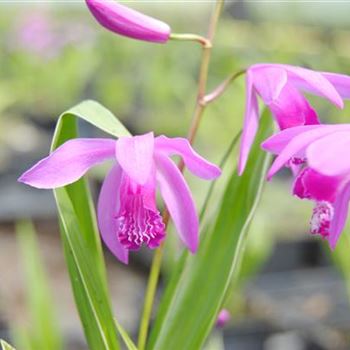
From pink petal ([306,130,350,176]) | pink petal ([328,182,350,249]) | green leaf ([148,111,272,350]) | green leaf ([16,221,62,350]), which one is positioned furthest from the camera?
green leaf ([16,221,62,350])

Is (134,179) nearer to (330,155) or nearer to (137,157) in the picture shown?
(137,157)

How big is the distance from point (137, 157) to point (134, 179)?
0.02 meters

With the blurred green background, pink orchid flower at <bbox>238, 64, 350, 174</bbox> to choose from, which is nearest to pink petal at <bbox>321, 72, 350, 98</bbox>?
pink orchid flower at <bbox>238, 64, 350, 174</bbox>

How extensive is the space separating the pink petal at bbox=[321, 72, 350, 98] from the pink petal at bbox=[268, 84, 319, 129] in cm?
3

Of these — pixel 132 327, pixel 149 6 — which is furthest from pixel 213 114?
pixel 149 6

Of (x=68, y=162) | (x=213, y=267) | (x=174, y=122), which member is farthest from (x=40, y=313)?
(x=174, y=122)

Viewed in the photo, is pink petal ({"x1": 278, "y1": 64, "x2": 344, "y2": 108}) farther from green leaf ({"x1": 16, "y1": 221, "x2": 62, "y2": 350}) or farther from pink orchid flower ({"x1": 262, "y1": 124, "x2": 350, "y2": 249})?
green leaf ({"x1": 16, "y1": 221, "x2": 62, "y2": 350})

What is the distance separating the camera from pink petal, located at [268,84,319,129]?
2.06 feet

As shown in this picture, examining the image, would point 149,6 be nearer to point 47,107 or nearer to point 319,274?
point 47,107

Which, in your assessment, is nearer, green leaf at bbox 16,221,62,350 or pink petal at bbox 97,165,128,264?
pink petal at bbox 97,165,128,264

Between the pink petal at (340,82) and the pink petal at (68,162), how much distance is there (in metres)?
0.18

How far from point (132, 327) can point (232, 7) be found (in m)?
4.89

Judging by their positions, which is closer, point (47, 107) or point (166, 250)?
point (166, 250)

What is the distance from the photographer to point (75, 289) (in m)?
0.68
